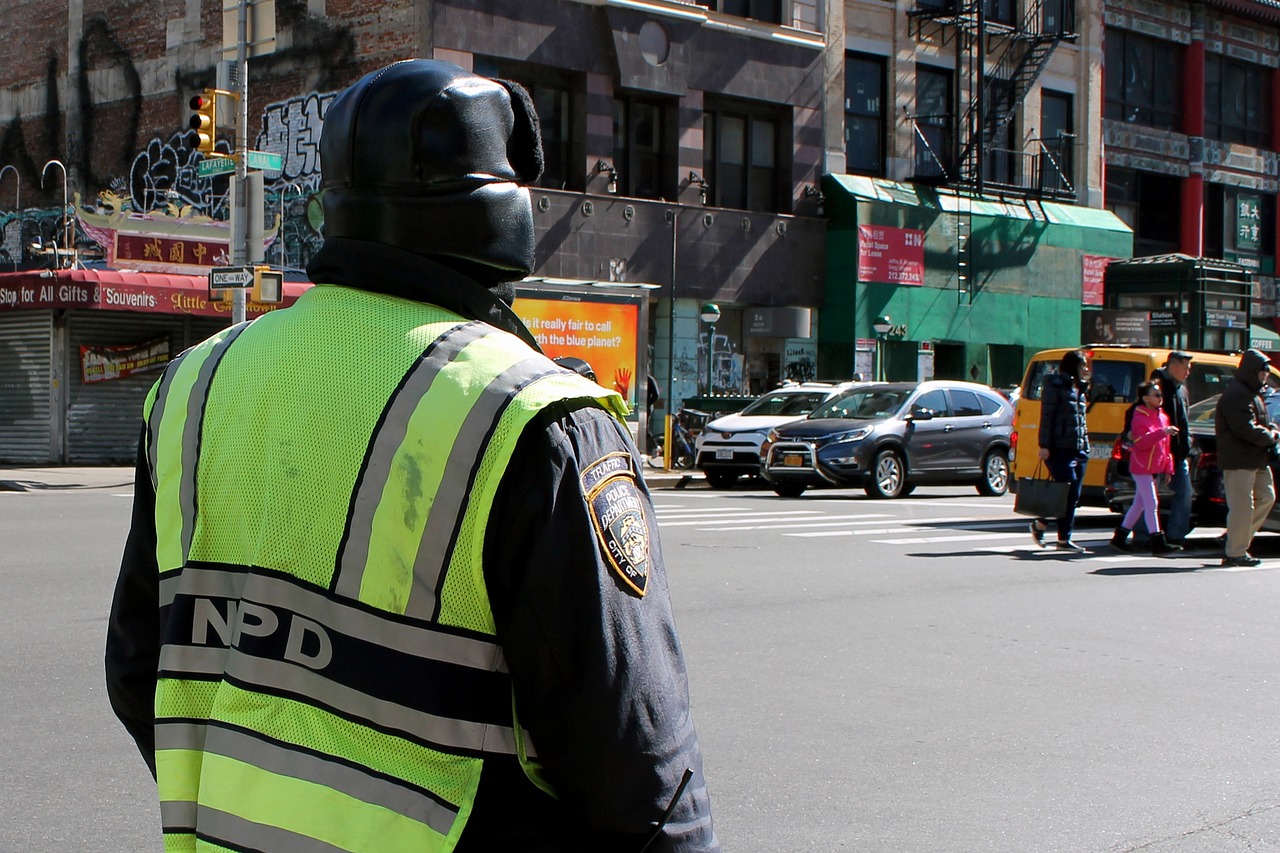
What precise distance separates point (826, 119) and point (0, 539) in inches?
903

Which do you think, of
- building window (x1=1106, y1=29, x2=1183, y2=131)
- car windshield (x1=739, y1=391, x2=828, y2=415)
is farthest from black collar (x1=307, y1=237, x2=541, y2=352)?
building window (x1=1106, y1=29, x2=1183, y2=131)

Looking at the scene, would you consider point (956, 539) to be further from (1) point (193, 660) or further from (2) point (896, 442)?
(1) point (193, 660)

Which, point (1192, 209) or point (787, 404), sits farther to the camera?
point (1192, 209)

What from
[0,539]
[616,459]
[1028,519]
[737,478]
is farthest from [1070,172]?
[616,459]

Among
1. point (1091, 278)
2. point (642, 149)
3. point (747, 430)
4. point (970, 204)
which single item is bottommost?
point (747, 430)

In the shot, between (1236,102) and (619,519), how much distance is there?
144ft

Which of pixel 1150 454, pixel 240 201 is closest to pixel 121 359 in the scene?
pixel 240 201

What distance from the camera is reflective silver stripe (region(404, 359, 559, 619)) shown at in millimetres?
1807

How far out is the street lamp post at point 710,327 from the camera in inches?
1130

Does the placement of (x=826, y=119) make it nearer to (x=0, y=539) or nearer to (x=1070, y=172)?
(x=1070, y=172)

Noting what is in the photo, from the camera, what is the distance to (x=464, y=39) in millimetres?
26703

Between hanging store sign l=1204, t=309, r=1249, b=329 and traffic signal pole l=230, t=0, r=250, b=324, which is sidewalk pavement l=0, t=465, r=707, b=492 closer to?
traffic signal pole l=230, t=0, r=250, b=324

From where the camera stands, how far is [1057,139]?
36656mm

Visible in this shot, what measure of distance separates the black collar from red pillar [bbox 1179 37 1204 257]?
135 ft
